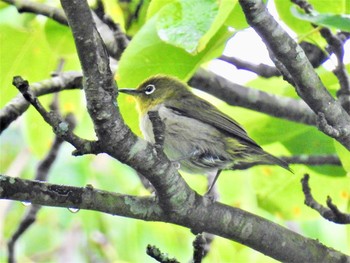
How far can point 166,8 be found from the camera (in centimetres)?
329

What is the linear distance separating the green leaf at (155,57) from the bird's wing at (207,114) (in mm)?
1039

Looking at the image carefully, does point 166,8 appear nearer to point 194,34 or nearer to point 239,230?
point 194,34

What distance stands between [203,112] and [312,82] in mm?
2052

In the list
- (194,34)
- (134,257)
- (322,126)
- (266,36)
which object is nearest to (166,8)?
(194,34)

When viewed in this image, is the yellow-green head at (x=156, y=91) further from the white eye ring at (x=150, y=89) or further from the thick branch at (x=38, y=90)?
the thick branch at (x=38, y=90)

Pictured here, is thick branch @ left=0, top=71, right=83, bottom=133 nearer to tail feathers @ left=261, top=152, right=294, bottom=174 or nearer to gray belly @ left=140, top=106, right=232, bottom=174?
gray belly @ left=140, top=106, right=232, bottom=174

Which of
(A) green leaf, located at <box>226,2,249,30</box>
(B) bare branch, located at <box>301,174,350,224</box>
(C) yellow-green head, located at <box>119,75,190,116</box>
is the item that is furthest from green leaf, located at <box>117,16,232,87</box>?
(C) yellow-green head, located at <box>119,75,190,116</box>

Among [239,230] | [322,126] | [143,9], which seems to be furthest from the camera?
[143,9]

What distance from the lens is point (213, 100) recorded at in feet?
20.9

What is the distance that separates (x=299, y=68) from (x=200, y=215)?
2.36 feet

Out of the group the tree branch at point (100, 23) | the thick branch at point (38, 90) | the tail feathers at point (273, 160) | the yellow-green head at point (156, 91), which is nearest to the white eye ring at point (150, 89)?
the yellow-green head at point (156, 91)

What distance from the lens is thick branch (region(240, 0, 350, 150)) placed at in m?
2.95

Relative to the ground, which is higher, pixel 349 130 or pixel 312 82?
pixel 312 82

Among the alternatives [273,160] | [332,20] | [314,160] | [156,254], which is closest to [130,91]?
[273,160]
